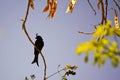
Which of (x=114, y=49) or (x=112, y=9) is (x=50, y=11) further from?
(x=114, y=49)

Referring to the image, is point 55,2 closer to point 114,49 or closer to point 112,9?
point 112,9

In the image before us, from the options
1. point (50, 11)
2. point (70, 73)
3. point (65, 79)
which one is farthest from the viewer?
point (65, 79)

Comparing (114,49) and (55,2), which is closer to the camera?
(114,49)

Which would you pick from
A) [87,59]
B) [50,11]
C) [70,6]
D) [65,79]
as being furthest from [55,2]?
[65,79]

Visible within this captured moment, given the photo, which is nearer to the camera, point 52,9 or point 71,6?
point 52,9

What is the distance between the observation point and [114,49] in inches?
25.9

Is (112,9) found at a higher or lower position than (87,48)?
higher

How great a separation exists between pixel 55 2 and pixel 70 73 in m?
3.14

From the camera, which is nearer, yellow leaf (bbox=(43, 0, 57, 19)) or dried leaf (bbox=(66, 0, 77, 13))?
yellow leaf (bbox=(43, 0, 57, 19))

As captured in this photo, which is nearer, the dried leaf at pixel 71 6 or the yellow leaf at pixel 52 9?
the yellow leaf at pixel 52 9

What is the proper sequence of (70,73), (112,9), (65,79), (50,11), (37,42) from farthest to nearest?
(65,79) < (70,73) < (37,42) < (112,9) < (50,11)

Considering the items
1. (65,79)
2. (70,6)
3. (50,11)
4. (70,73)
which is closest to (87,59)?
(50,11)

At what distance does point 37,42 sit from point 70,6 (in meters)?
0.74

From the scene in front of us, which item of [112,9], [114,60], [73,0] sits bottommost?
[114,60]
